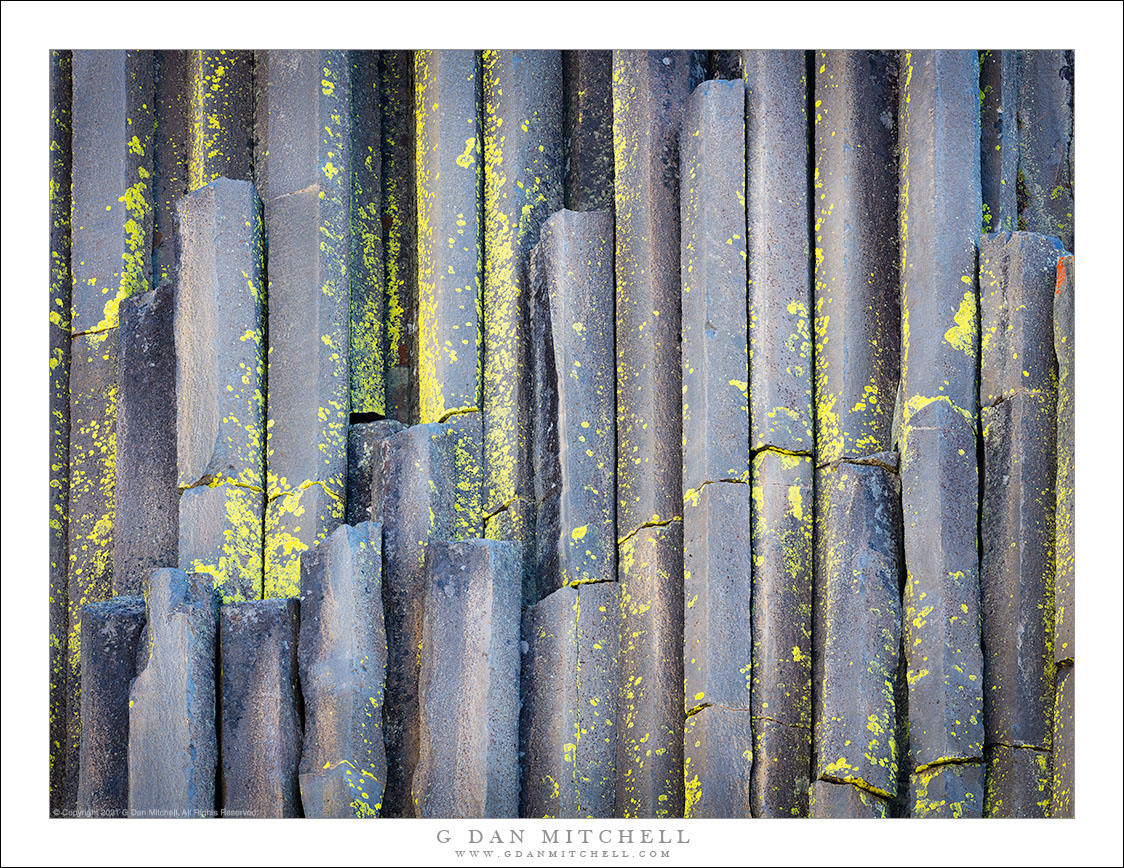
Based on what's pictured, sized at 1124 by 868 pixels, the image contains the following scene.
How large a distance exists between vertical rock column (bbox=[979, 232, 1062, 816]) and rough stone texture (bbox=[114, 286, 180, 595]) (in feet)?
6.84

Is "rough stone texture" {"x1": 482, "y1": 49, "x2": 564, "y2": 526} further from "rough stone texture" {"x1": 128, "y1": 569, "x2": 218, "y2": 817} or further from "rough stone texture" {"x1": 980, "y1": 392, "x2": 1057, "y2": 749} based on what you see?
"rough stone texture" {"x1": 980, "y1": 392, "x2": 1057, "y2": 749}

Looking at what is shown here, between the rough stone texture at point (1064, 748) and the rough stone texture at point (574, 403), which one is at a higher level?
the rough stone texture at point (574, 403)

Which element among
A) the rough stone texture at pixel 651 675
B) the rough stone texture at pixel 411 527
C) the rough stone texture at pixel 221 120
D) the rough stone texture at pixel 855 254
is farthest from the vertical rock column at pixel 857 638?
the rough stone texture at pixel 221 120

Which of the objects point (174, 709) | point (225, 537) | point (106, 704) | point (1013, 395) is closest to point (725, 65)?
point (1013, 395)

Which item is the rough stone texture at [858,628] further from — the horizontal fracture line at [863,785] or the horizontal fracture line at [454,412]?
the horizontal fracture line at [454,412]

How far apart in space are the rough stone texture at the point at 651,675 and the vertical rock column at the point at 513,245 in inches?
11.5

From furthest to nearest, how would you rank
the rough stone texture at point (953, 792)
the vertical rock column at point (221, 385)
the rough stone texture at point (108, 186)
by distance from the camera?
the rough stone texture at point (108, 186) → the vertical rock column at point (221, 385) → the rough stone texture at point (953, 792)

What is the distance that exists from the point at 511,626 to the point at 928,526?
103 cm

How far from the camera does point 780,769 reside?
3619 mm

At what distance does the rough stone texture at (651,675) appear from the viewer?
3.72m

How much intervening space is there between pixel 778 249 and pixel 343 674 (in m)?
1.52

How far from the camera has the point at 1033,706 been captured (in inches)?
137

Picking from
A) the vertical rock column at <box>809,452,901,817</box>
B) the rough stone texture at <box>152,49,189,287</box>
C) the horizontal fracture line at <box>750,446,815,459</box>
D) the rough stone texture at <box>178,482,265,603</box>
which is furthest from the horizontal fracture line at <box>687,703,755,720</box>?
the rough stone texture at <box>152,49,189,287</box>

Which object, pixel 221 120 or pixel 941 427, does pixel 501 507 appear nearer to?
pixel 941 427
